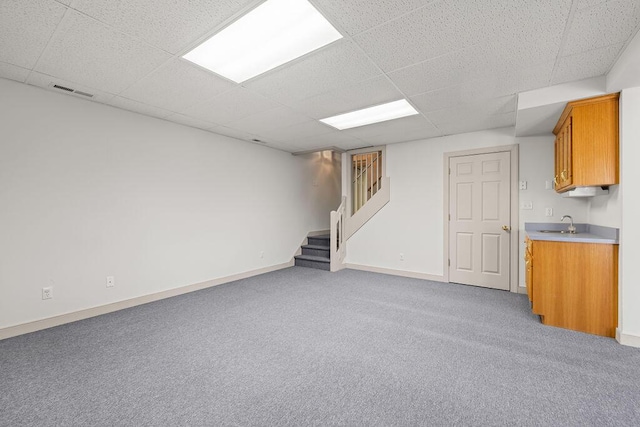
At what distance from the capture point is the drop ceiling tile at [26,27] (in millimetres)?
1662

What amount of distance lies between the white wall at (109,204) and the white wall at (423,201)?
2.25 m

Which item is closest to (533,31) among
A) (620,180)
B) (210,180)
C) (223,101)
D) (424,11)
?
(424,11)

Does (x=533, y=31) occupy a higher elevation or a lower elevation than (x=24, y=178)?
higher

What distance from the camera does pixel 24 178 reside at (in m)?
2.62

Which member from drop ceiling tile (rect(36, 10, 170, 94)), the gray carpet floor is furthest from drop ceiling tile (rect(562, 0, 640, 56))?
drop ceiling tile (rect(36, 10, 170, 94))

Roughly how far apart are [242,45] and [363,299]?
3074 millimetres

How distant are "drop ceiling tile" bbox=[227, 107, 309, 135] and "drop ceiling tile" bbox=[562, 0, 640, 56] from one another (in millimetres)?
2564

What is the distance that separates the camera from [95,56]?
2.19m

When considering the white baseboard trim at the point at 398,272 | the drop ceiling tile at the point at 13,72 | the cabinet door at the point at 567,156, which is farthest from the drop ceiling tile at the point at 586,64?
the drop ceiling tile at the point at 13,72

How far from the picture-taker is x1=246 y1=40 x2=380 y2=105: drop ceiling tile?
7.05 feet

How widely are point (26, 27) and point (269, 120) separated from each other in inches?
89.7

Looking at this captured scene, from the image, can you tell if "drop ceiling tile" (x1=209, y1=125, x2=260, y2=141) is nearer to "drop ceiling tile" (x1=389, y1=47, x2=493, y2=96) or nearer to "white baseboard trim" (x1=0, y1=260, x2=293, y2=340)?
"white baseboard trim" (x1=0, y1=260, x2=293, y2=340)

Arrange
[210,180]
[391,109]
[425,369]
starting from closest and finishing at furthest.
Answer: [425,369] → [391,109] → [210,180]

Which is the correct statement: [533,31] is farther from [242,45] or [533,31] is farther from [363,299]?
[363,299]
